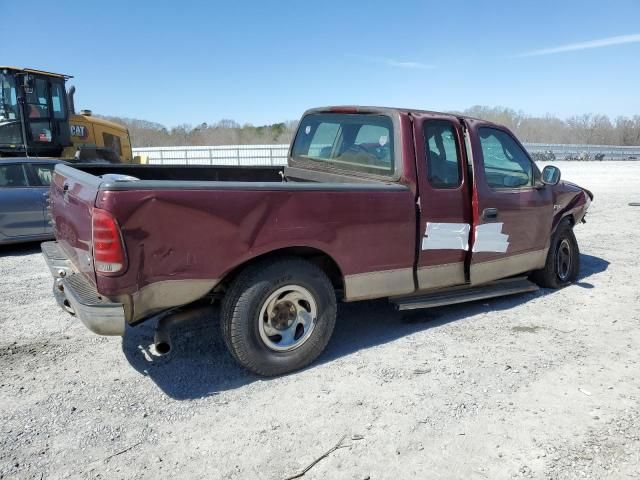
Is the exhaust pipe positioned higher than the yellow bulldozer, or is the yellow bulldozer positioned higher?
the yellow bulldozer

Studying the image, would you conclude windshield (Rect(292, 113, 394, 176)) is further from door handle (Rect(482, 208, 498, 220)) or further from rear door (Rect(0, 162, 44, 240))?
rear door (Rect(0, 162, 44, 240))

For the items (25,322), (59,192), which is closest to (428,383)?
(59,192)

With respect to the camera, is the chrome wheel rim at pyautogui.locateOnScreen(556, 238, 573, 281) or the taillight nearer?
the taillight

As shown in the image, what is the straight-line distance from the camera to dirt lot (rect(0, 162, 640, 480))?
8.53ft

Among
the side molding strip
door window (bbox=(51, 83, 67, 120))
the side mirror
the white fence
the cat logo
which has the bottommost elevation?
the side molding strip

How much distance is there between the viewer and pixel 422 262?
4133mm

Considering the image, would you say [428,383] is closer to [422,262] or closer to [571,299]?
[422,262]

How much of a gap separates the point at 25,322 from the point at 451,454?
396 cm

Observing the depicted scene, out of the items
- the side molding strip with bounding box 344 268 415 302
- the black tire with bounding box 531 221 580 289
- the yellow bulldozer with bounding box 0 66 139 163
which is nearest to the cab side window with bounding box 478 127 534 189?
the black tire with bounding box 531 221 580 289

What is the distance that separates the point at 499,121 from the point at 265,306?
184 ft

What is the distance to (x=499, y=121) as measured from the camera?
5391cm

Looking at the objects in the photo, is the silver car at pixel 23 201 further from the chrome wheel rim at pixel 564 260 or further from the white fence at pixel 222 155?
the white fence at pixel 222 155

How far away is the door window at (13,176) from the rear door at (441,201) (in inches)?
244

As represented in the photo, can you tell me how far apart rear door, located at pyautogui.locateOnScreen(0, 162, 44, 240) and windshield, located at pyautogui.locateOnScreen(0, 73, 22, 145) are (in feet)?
17.4
